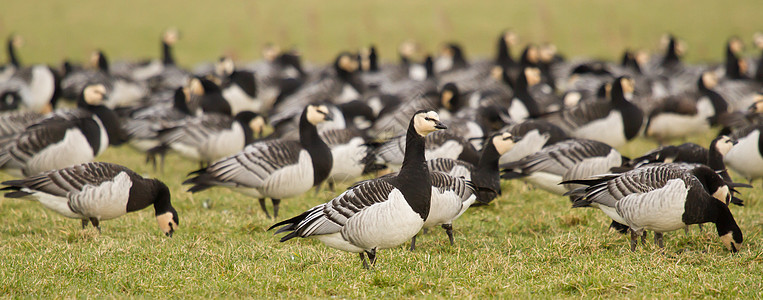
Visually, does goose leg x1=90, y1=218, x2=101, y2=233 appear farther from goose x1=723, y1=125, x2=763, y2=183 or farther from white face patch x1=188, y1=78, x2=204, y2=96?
goose x1=723, y1=125, x2=763, y2=183

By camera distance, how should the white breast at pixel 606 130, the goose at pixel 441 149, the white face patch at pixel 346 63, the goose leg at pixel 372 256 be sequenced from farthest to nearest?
the white face patch at pixel 346 63 < the white breast at pixel 606 130 < the goose at pixel 441 149 < the goose leg at pixel 372 256

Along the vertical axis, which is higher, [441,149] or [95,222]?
[441,149]

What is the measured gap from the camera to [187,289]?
6562 mm

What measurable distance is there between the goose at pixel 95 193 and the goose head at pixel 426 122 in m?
3.57

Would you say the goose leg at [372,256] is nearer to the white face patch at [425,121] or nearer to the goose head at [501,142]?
the white face patch at [425,121]

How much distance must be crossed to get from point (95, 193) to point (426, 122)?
4.30 meters

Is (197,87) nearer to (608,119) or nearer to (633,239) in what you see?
(608,119)

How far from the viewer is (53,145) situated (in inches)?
439

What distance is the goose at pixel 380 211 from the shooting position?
22.2 ft

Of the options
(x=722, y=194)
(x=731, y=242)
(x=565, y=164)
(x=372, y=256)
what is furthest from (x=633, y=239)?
(x=372, y=256)

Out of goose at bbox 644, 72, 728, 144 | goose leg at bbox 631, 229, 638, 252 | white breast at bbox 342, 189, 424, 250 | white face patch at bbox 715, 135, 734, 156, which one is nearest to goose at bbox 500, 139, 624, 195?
white face patch at bbox 715, 135, 734, 156

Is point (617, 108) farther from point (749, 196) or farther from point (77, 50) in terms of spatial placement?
point (77, 50)

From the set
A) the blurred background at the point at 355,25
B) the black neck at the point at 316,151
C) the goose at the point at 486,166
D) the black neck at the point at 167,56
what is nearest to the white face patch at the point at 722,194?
the goose at the point at 486,166

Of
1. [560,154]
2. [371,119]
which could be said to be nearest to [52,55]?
[371,119]
